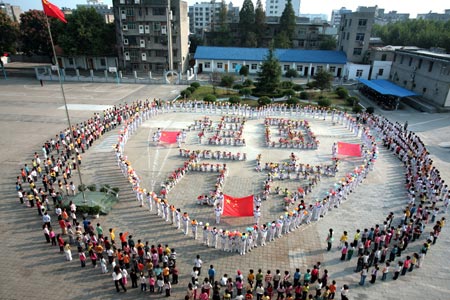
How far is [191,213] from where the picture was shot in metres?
17.1

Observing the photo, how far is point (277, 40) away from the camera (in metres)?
64.4

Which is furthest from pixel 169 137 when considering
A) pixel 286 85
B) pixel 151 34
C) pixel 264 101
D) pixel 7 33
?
pixel 7 33

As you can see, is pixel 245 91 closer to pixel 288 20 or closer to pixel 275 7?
pixel 288 20

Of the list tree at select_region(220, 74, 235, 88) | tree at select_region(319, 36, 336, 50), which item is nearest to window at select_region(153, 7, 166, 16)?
tree at select_region(220, 74, 235, 88)

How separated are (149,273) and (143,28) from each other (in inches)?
1990

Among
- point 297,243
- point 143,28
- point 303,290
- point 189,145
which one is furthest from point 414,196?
point 143,28

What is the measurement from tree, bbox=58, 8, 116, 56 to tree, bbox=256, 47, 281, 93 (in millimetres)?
30722

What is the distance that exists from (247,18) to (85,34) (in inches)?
1300

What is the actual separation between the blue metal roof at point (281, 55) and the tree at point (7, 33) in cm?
2971

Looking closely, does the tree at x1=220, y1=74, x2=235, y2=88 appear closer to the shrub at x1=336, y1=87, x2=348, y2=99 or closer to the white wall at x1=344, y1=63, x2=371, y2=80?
the shrub at x1=336, y1=87, x2=348, y2=99

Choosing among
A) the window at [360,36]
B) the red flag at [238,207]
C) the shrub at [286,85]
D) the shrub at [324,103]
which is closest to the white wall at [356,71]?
the window at [360,36]

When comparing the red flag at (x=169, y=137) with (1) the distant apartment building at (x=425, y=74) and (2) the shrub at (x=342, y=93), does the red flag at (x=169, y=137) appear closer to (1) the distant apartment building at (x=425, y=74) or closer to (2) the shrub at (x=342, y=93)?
(2) the shrub at (x=342, y=93)

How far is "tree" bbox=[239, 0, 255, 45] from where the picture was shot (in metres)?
67.9

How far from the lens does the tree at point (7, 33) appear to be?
5075 cm
